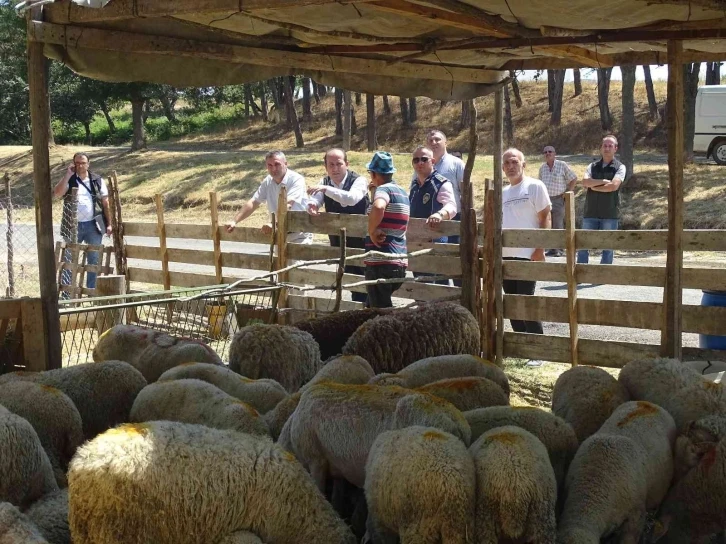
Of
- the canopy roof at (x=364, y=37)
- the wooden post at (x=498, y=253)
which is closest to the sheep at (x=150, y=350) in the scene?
the canopy roof at (x=364, y=37)

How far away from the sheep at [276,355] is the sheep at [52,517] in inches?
106

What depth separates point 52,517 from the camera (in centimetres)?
408

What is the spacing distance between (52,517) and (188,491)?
0.85 m

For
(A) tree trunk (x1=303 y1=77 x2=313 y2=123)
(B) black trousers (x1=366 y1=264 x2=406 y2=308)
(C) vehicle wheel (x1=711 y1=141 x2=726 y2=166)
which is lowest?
(B) black trousers (x1=366 y1=264 x2=406 y2=308)

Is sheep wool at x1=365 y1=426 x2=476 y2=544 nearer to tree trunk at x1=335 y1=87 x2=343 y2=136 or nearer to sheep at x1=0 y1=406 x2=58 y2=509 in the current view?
sheep at x1=0 y1=406 x2=58 y2=509

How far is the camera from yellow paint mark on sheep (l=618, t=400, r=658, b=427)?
4832 mm

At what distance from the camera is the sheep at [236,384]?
5.83 metres

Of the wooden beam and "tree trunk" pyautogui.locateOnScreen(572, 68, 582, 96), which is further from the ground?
"tree trunk" pyautogui.locateOnScreen(572, 68, 582, 96)

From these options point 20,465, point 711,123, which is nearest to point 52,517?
point 20,465

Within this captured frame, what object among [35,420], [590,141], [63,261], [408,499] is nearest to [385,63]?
[35,420]

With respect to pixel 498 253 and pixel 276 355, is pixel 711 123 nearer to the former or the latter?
pixel 498 253

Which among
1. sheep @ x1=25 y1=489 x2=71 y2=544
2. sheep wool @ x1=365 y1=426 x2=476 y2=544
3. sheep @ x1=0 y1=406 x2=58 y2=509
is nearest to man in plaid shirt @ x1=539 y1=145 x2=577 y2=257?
sheep wool @ x1=365 y1=426 x2=476 y2=544

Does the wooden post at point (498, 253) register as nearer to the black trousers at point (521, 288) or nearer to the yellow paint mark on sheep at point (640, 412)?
the black trousers at point (521, 288)

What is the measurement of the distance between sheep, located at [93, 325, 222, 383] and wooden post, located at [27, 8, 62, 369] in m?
0.72
